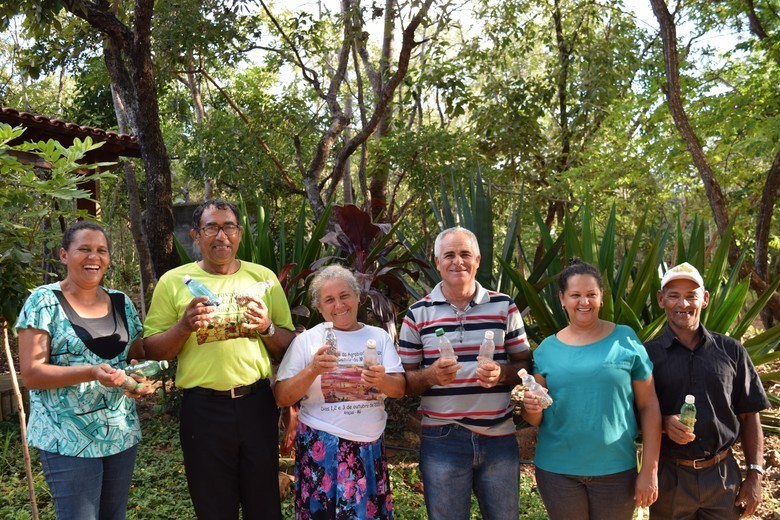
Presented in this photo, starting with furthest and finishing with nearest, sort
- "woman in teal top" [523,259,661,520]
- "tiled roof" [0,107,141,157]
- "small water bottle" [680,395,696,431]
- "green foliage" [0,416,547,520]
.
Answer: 1. "tiled roof" [0,107,141,157]
2. "green foliage" [0,416,547,520]
3. "woman in teal top" [523,259,661,520]
4. "small water bottle" [680,395,696,431]

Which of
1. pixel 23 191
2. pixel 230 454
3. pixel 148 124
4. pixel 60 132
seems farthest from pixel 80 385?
pixel 60 132

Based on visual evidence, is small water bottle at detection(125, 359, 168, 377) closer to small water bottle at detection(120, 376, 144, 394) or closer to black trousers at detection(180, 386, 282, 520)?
small water bottle at detection(120, 376, 144, 394)

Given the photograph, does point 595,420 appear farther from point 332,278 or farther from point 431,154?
point 431,154

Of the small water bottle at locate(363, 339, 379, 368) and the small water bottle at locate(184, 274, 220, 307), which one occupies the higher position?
the small water bottle at locate(184, 274, 220, 307)

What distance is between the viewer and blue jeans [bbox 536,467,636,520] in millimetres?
2615

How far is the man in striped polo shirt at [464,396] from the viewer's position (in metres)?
2.77

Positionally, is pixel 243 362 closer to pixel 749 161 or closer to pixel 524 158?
pixel 524 158

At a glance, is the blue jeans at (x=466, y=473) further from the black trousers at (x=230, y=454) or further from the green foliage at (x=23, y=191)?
the green foliage at (x=23, y=191)

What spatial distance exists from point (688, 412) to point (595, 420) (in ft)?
1.12

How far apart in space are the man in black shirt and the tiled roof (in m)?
5.32

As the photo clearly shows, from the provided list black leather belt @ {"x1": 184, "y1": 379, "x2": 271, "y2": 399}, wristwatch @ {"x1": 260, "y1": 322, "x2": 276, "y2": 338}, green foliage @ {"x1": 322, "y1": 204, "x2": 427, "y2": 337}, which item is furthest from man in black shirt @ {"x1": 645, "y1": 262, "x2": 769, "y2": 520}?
green foliage @ {"x1": 322, "y1": 204, "x2": 427, "y2": 337}

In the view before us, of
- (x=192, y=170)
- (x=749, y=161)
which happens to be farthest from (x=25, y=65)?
(x=749, y=161)

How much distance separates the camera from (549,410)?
270 cm

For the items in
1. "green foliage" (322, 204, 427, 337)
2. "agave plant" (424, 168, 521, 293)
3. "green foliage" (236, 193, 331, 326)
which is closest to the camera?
"green foliage" (322, 204, 427, 337)
